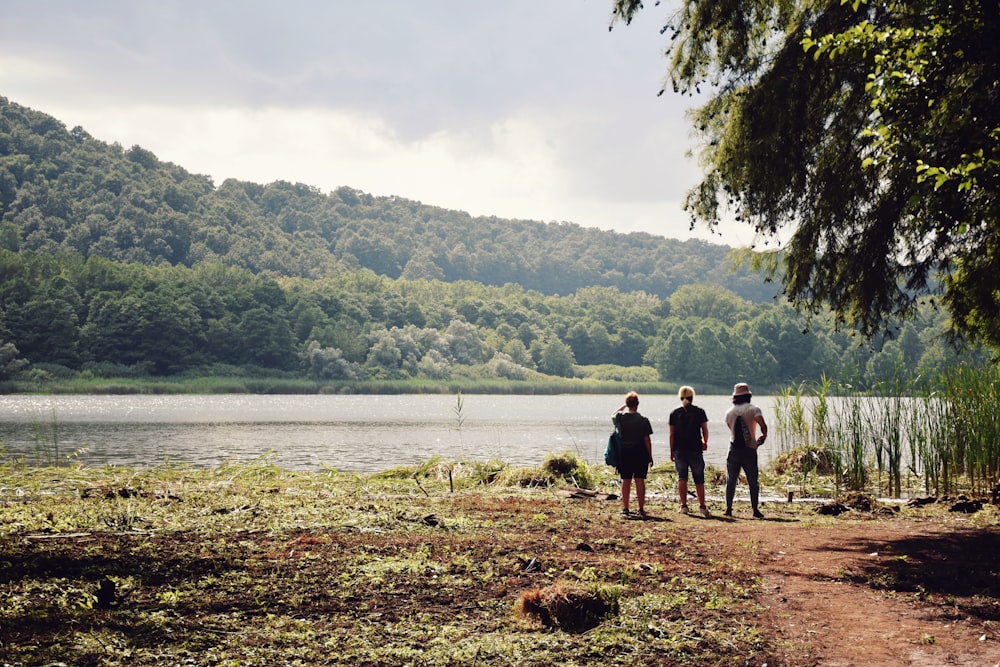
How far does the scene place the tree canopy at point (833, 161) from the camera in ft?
31.0

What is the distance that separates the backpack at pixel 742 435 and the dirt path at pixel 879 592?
178cm

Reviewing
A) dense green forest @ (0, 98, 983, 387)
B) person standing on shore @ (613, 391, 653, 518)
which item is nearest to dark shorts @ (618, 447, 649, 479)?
person standing on shore @ (613, 391, 653, 518)

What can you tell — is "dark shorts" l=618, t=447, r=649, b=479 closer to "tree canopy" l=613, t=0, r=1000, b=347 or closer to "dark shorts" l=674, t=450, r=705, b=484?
"dark shorts" l=674, t=450, r=705, b=484

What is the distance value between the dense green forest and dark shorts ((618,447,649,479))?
6047 centimetres

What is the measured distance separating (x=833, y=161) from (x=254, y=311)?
102m

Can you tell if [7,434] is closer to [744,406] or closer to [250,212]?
[744,406]

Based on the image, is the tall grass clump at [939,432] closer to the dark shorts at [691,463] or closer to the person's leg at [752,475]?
the person's leg at [752,475]

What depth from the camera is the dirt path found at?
5.94 m

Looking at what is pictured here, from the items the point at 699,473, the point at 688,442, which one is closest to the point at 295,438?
the point at 688,442

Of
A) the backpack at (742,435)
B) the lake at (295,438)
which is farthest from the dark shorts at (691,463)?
the lake at (295,438)

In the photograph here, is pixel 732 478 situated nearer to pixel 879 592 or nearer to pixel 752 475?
pixel 752 475

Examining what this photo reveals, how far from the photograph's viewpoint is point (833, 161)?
36.2 feet

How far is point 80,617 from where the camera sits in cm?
593

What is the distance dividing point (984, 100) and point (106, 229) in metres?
146
